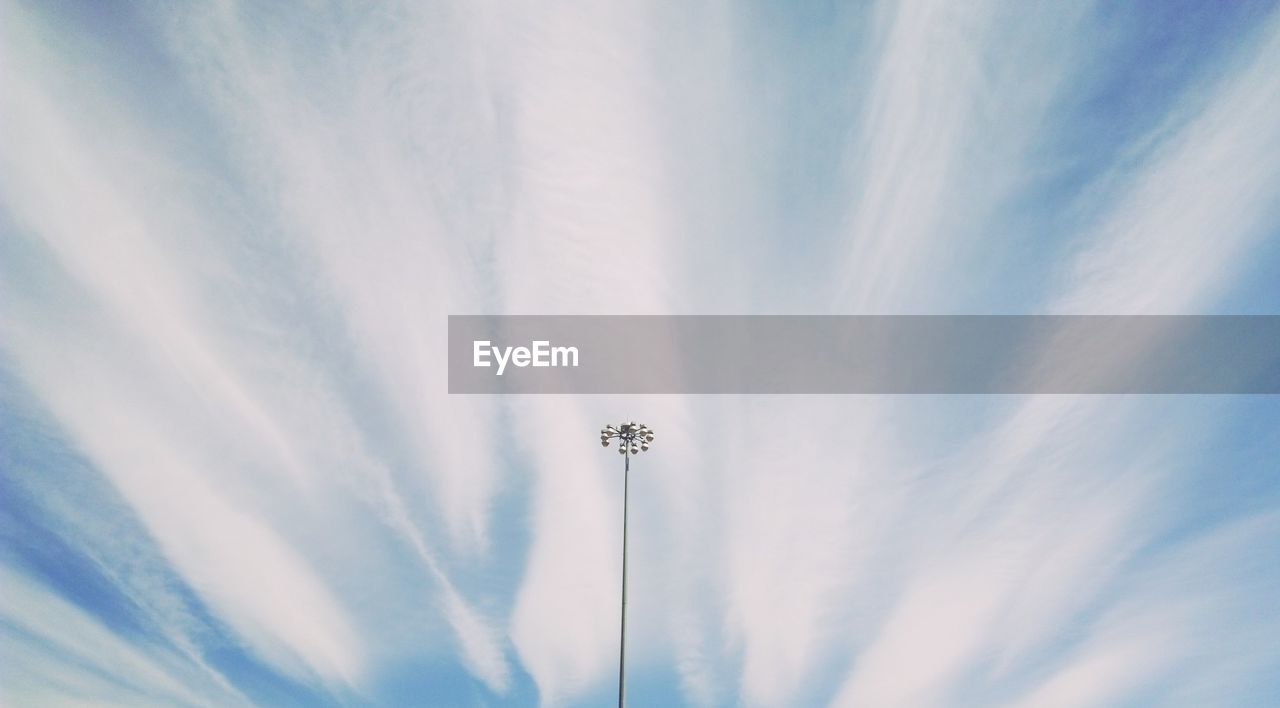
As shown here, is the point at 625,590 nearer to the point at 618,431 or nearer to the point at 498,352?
the point at 618,431

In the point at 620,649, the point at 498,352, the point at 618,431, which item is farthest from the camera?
the point at 618,431

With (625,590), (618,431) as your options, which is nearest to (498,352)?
(618,431)

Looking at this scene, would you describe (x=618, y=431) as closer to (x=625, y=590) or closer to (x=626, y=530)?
(x=626, y=530)

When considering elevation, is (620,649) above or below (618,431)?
below

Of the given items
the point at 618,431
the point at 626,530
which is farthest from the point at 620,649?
the point at 618,431

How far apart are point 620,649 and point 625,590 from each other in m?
2.25

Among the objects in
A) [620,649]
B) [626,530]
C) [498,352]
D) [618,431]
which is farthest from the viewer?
[618,431]

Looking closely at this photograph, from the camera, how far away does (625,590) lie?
80.9 ft

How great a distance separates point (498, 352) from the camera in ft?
80.2

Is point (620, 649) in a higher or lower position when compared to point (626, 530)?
lower

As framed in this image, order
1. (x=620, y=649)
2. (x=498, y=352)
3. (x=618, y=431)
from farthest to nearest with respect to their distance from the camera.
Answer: (x=618, y=431) < (x=498, y=352) < (x=620, y=649)

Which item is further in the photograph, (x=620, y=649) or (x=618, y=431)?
(x=618, y=431)

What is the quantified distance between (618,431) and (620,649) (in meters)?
10.1

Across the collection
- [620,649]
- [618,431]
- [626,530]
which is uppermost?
[618,431]
